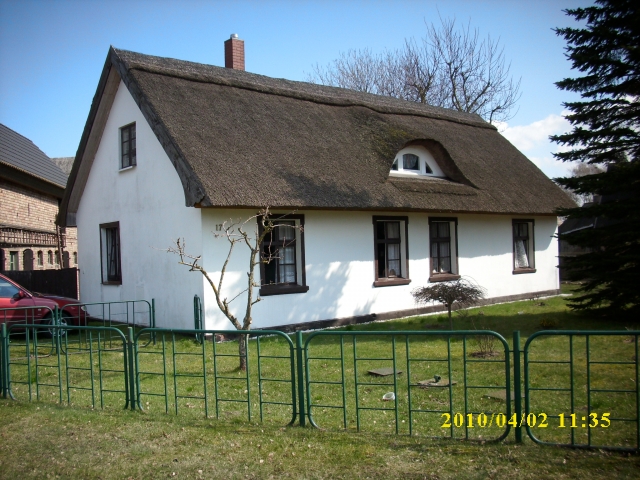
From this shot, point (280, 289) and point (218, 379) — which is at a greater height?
point (280, 289)

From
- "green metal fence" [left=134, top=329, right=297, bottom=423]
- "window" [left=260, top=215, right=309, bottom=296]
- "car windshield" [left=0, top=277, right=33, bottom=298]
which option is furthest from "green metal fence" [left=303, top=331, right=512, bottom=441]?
"car windshield" [left=0, top=277, right=33, bottom=298]

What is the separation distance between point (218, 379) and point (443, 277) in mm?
8703

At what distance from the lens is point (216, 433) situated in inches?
223

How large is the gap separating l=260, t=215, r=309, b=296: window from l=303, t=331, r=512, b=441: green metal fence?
95.6 inches

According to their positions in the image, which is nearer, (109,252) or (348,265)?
(348,265)

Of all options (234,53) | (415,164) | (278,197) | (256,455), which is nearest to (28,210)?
(234,53)

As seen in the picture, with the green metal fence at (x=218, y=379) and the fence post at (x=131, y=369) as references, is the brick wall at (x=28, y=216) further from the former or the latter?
the fence post at (x=131, y=369)

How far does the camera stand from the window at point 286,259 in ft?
40.2

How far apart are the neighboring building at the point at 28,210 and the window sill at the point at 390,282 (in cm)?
1266

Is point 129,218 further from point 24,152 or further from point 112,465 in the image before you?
point 24,152

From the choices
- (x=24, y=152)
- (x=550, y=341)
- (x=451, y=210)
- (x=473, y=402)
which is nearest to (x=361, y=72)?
(x=24, y=152)

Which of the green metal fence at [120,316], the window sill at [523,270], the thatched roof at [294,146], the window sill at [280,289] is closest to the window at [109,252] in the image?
the green metal fence at [120,316]

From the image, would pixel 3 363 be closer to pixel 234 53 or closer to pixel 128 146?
pixel 128 146

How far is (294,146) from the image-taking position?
1342 centimetres
